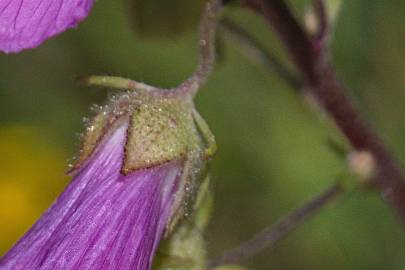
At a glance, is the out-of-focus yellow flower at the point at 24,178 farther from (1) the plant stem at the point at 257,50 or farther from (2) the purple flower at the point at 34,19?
(2) the purple flower at the point at 34,19

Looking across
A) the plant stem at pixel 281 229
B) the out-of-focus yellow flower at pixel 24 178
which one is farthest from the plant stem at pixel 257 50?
the out-of-focus yellow flower at pixel 24 178

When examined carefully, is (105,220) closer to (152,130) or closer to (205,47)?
(152,130)

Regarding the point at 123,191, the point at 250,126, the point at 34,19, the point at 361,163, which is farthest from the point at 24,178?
the point at 34,19

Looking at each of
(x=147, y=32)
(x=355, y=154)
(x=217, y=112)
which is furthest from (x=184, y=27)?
(x=217, y=112)

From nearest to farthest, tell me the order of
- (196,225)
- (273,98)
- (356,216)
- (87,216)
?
(87,216) < (196,225) < (356,216) < (273,98)

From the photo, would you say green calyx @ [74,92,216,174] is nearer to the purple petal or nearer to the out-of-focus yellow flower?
the purple petal

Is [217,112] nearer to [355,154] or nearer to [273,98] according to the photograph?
[273,98]
